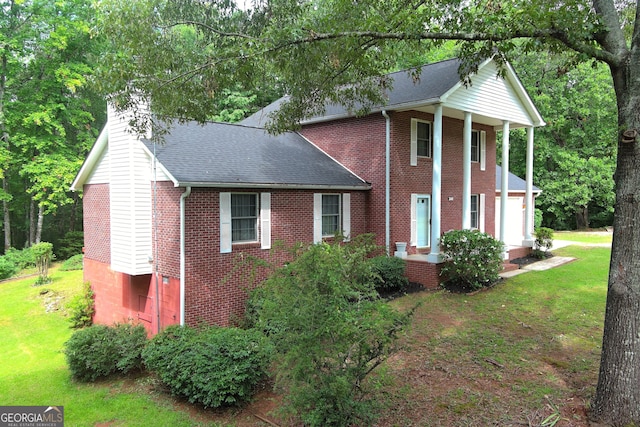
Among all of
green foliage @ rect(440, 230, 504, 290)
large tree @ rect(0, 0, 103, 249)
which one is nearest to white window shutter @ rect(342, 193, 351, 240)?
green foliage @ rect(440, 230, 504, 290)

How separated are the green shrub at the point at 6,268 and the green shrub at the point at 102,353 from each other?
13.9 m

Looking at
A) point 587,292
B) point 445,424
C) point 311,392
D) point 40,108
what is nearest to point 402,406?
point 445,424

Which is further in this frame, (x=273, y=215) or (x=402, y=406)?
(x=273, y=215)

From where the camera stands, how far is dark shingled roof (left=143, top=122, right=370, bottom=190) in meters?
10.0

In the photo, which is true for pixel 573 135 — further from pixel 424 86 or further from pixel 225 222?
pixel 225 222

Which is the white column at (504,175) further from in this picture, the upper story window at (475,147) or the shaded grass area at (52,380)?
the shaded grass area at (52,380)

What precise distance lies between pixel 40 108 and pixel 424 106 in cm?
2114

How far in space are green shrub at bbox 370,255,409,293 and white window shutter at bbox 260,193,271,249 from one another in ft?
10.5

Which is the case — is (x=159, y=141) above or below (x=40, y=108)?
below

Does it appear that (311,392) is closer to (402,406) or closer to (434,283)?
(402,406)

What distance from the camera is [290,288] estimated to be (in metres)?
5.05

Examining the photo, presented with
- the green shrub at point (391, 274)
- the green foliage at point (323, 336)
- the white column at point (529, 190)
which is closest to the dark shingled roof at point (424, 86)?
the green shrub at point (391, 274)

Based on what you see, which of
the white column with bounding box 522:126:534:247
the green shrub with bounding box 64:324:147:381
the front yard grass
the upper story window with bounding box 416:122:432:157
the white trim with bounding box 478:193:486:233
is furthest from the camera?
the white trim with bounding box 478:193:486:233

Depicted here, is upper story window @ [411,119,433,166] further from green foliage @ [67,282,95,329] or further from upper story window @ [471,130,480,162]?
green foliage @ [67,282,95,329]
